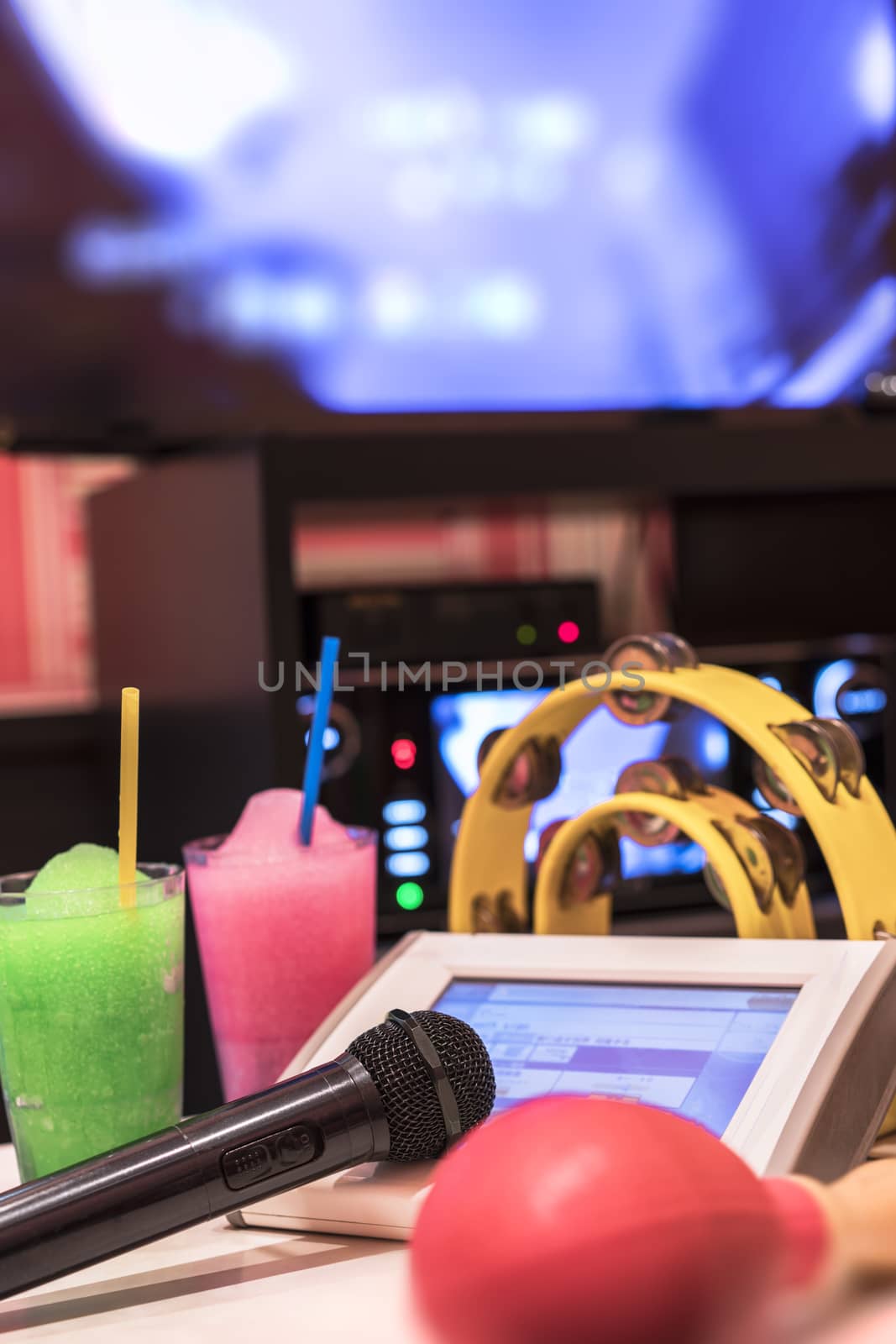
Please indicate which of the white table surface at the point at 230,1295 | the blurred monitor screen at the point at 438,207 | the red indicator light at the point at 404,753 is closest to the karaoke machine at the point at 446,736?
the red indicator light at the point at 404,753

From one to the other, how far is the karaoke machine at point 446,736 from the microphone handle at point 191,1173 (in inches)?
34.6

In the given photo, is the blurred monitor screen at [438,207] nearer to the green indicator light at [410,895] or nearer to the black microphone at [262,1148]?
the green indicator light at [410,895]

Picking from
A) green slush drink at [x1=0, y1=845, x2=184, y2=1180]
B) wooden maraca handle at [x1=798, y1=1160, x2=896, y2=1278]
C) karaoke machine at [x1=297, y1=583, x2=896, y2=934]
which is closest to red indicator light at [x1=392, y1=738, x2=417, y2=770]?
karaoke machine at [x1=297, y1=583, x2=896, y2=934]

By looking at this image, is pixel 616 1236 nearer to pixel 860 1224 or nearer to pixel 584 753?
pixel 860 1224

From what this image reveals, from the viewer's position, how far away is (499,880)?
0.80 meters

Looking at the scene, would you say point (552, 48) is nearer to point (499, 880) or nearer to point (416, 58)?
point (416, 58)

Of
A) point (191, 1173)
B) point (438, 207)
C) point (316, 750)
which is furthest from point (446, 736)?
point (191, 1173)

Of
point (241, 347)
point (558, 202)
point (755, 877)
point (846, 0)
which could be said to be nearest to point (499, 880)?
point (755, 877)

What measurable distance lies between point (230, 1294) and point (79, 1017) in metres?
0.17

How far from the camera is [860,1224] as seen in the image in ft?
1.09

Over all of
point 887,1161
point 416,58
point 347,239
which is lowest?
point 887,1161

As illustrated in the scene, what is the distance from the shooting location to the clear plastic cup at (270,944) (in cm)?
75

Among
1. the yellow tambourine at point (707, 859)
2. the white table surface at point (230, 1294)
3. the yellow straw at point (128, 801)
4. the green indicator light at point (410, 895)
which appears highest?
the yellow straw at point (128, 801)

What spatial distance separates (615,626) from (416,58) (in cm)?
84
